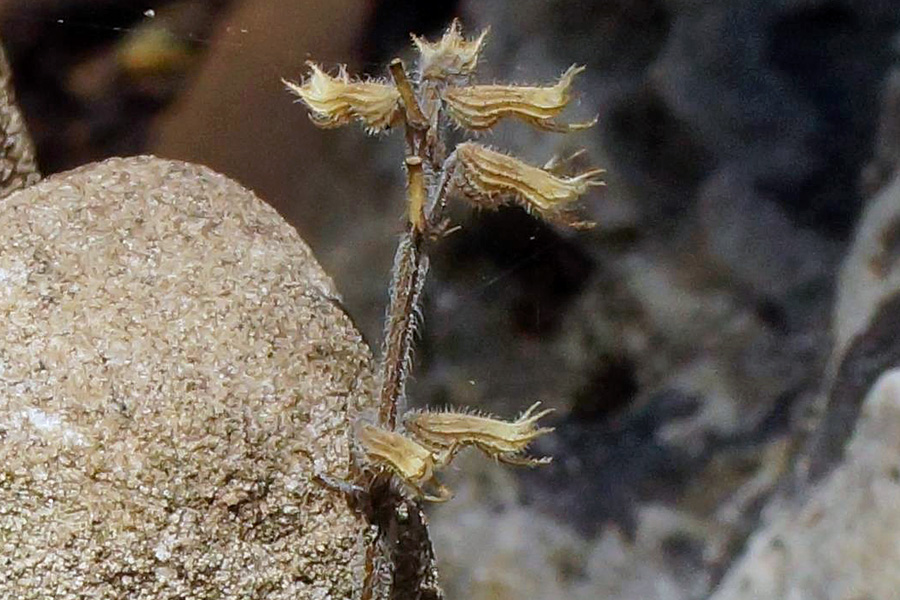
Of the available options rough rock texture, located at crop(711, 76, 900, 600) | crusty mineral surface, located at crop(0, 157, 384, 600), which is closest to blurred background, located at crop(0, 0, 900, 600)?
rough rock texture, located at crop(711, 76, 900, 600)

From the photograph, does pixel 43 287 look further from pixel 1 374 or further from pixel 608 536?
pixel 608 536

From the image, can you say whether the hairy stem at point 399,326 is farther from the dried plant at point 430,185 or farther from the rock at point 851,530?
the rock at point 851,530

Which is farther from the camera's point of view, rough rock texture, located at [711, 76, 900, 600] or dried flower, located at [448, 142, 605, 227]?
rough rock texture, located at [711, 76, 900, 600]

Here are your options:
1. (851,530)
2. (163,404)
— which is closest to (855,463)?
(851,530)

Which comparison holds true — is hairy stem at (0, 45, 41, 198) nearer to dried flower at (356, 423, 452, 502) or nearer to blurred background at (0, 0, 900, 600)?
blurred background at (0, 0, 900, 600)

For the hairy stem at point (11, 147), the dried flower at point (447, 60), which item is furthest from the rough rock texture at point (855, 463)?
the hairy stem at point (11, 147)

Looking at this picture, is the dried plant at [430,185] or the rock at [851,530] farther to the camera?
the rock at [851,530]

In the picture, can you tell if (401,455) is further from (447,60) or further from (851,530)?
(851,530)

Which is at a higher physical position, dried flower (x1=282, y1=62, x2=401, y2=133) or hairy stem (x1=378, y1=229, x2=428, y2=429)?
dried flower (x1=282, y1=62, x2=401, y2=133)
